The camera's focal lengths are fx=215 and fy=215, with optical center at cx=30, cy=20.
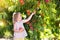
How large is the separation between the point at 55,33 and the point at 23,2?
0.37 m

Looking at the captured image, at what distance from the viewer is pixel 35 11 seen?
1723 millimetres

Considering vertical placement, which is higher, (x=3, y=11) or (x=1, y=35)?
(x=3, y=11)

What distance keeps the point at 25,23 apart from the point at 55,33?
271 millimetres

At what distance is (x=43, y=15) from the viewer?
1746mm

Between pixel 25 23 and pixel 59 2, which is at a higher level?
pixel 59 2

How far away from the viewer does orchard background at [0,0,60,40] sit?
1.68 m

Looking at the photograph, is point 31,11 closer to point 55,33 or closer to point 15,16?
point 15,16

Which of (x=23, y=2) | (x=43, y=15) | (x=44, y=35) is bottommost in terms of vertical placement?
(x=44, y=35)

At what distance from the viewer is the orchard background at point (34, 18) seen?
5.52ft

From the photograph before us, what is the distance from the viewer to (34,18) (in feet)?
5.66

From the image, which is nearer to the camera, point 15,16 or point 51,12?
point 15,16

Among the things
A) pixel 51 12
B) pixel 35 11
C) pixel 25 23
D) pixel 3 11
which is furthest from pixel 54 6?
pixel 3 11

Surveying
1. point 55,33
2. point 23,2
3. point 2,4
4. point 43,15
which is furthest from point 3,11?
point 55,33

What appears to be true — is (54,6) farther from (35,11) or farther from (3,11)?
(3,11)
